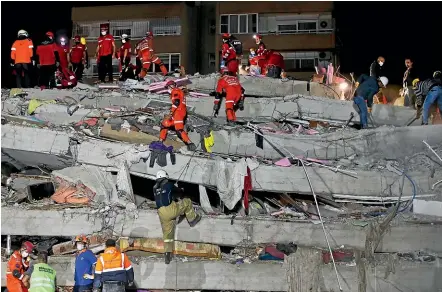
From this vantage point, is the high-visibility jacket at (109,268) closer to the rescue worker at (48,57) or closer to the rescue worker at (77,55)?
the rescue worker at (48,57)

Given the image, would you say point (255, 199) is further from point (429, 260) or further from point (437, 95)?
point (437, 95)

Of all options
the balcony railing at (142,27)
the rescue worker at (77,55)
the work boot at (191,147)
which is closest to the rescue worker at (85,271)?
the work boot at (191,147)

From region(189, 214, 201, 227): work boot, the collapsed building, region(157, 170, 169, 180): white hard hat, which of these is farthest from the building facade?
region(189, 214, 201, 227): work boot

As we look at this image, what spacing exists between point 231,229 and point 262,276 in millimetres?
1152

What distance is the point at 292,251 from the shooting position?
13.0m

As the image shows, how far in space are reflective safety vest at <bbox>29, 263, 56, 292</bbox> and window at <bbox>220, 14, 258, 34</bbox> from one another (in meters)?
24.4

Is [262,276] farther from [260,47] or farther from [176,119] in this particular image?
[260,47]

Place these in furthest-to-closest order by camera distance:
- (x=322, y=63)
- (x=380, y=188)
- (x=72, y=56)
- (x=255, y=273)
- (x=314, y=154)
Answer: (x=322, y=63), (x=72, y=56), (x=314, y=154), (x=380, y=188), (x=255, y=273)

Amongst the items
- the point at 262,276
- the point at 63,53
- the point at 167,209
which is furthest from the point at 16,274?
the point at 63,53

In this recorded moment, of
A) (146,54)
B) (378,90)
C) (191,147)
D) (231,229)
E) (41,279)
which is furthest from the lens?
(146,54)

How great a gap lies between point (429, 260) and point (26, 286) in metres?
7.44

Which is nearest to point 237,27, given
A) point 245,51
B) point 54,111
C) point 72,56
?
point 245,51

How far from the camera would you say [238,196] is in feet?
45.5

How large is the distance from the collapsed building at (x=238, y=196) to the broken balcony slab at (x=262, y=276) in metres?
0.02
